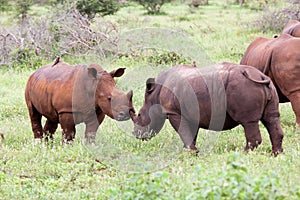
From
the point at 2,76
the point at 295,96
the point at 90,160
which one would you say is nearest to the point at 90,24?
the point at 2,76

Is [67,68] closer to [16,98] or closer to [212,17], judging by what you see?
[16,98]

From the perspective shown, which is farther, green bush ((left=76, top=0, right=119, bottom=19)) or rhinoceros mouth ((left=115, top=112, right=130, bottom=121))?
green bush ((left=76, top=0, right=119, bottom=19))

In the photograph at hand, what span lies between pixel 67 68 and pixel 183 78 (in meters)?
1.67

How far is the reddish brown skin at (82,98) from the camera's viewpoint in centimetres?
786

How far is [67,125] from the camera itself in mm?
8117

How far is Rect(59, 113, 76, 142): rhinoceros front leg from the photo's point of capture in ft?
26.5

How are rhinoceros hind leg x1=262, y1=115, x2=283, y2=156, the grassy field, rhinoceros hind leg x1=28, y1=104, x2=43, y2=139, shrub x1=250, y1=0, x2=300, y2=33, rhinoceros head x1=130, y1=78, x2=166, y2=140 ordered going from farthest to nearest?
shrub x1=250, y1=0, x2=300, y2=33, rhinoceros hind leg x1=28, y1=104, x2=43, y2=139, rhinoceros head x1=130, y1=78, x2=166, y2=140, rhinoceros hind leg x1=262, y1=115, x2=283, y2=156, the grassy field

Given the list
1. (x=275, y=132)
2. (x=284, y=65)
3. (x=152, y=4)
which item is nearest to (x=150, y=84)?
(x=275, y=132)

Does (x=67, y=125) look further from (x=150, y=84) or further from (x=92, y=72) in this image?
(x=150, y=84)

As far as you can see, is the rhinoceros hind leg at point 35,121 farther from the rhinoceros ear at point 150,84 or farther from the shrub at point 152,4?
the shrub at point 152,4

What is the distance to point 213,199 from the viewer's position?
4477 millimetres

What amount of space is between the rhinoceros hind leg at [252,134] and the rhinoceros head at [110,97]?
144cm

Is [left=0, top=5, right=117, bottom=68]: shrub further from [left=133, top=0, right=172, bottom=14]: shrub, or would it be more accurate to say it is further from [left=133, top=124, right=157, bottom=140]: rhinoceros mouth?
[left=133, top=0, right=172, bottom=14]: shrub

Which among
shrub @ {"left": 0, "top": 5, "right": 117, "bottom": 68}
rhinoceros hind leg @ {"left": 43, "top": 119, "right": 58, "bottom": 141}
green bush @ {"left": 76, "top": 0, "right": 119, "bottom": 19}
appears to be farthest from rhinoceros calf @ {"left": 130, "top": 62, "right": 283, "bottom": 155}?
green bush @ {"left": 76, "top": 0, "right": 119, "bottom": 19}
